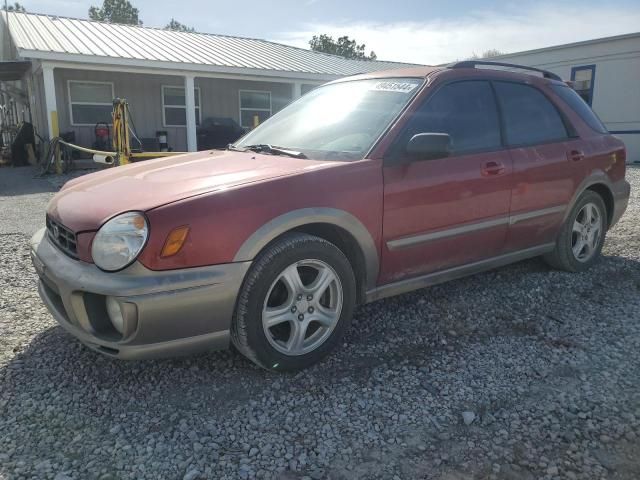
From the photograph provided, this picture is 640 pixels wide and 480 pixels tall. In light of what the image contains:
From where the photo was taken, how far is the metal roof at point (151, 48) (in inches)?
506

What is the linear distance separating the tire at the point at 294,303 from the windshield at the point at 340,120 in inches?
27.8

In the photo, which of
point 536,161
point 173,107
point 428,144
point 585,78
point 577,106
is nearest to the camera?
point 428,144

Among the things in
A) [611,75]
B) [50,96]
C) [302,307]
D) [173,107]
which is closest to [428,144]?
[302,307]

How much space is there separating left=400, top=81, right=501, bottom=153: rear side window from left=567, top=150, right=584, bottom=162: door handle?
841 millimetres

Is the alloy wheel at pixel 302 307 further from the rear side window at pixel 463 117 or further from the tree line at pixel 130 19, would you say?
the tree line at pixel 130 19

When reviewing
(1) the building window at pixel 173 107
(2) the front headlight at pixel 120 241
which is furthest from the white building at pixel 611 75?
(2) the front headlight at pixel 120 241

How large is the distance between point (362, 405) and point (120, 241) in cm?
142

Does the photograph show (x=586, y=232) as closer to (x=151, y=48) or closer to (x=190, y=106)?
(x=190, y=106)

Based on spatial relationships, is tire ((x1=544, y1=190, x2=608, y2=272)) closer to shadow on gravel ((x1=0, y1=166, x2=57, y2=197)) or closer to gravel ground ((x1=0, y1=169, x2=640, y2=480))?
gravel ground ((x1=0, y1=169, x2=640, y2=480))

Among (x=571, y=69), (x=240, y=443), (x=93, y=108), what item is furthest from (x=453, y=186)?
(x=571, y=69)

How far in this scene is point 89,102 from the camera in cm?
1519

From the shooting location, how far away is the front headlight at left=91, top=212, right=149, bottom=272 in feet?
7.95

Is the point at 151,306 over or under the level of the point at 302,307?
over

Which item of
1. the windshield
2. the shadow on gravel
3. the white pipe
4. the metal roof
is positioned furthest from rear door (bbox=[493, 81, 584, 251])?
the metal roof
